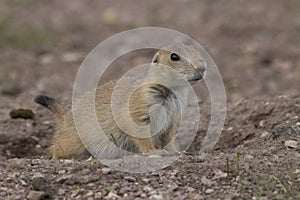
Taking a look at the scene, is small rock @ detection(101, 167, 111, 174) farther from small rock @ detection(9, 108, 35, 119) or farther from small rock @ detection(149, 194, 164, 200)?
small rock @ detection(9, 108, 35, 119)

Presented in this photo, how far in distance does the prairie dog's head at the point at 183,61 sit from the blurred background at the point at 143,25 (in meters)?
2.99

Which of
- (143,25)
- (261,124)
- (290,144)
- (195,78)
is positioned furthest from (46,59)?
(290,144)

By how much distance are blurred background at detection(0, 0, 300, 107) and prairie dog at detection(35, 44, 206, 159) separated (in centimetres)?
248

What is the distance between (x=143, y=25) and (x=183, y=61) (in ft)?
22.8

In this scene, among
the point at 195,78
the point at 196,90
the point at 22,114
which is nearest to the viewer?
the point at 195,78

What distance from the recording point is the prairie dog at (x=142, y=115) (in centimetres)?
528

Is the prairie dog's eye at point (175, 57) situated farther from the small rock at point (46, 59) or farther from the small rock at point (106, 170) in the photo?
the small rock at point (46, 59)

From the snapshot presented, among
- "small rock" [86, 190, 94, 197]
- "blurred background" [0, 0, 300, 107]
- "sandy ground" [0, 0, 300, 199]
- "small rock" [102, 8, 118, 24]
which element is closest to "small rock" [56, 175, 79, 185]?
"sandy ground" [0, 0, 300, 199]

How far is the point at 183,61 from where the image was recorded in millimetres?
5328

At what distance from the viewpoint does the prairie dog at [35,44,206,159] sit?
5.28m

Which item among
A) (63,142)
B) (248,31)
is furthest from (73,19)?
(63,142)

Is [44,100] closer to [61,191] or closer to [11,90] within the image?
[61,191]

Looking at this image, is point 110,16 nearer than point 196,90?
No

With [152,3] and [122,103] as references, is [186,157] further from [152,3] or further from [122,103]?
[152,3]
